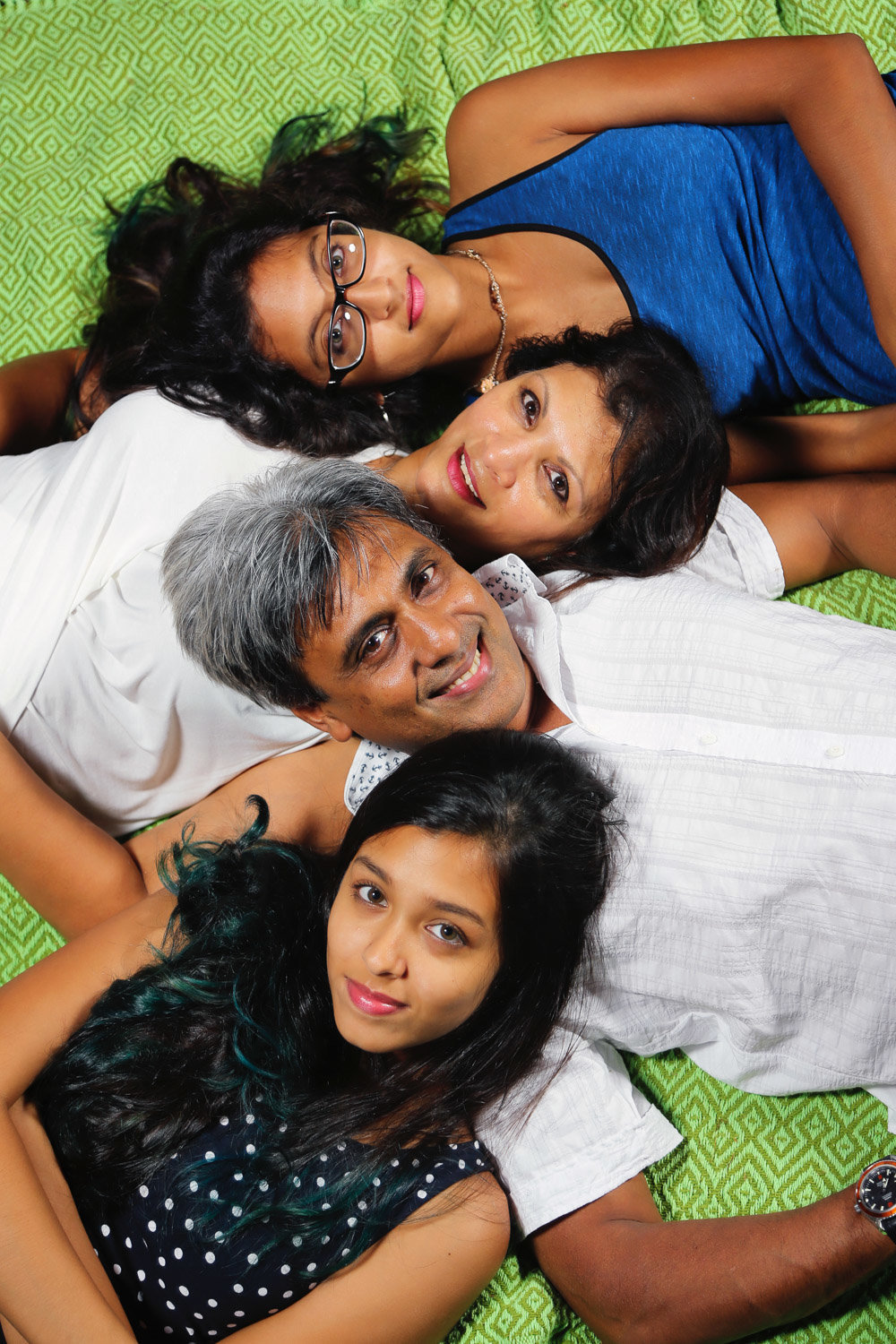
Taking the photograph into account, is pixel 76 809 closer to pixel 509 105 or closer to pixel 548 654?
pixel 548 654

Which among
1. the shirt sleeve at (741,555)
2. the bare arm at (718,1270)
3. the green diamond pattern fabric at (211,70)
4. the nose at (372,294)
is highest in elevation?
the green diamond pattern fabric at (211,70)

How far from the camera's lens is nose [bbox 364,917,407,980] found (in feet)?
4.53

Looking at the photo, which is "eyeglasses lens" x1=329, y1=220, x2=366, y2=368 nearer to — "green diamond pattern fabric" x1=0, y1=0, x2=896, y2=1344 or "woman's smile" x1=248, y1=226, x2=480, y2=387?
"woman's smile" x1=248, y1=226, x2=480, y2=387

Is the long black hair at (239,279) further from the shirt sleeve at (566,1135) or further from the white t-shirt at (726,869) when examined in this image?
the shirt sleeve at (566,1135)

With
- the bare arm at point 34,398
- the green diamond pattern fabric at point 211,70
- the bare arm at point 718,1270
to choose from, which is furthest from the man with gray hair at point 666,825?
the green diamond pattern fabric at point 211,70

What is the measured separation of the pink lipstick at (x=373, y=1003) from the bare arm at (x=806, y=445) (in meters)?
1.28

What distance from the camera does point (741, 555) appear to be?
1.97m

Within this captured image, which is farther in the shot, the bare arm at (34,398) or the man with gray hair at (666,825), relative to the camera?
the bare arm at (34,398)

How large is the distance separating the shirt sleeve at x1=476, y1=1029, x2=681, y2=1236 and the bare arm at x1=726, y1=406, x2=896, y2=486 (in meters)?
1.18

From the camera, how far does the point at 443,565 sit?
163 cm

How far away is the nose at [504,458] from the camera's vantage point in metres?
1.78

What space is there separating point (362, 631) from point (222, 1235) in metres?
0.89

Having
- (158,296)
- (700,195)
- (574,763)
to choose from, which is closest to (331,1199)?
(574,763)

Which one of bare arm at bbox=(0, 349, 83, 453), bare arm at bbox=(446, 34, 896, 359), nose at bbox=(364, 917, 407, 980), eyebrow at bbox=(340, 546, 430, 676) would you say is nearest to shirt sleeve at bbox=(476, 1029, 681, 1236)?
nose at bbox=(364, 917, 407, 980)
